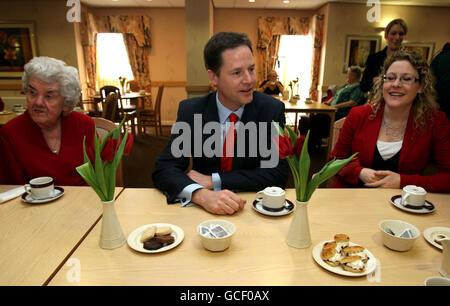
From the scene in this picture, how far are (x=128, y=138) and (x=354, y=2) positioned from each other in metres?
6.95

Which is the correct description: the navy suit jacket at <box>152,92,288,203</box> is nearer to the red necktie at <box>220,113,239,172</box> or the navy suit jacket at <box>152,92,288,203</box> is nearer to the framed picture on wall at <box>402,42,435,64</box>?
the red necktie at <box>220,113,239,172</box>

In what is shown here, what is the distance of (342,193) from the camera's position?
1.33 m

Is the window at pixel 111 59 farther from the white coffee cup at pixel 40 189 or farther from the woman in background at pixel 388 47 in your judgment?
the white coffee cup at pixel 40 189

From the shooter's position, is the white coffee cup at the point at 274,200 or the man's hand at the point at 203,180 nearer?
the white coffee cup at the point at 274,200

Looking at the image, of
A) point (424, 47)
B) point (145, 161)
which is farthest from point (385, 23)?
point (145, 161)

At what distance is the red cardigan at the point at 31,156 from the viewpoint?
148 centimetres

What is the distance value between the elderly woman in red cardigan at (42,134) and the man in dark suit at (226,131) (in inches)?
20.0

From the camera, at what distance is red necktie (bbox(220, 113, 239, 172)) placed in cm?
149

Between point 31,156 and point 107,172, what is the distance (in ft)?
2.83

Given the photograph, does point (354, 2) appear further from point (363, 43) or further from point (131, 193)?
point (131, 193)

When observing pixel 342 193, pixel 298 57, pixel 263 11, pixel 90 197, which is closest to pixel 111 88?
pixel 263 11

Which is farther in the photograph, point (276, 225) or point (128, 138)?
point (276, 225)

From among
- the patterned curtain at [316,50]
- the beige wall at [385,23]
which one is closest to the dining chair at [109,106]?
the beige wall at [385,23]
